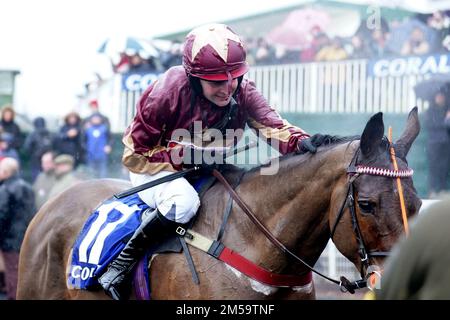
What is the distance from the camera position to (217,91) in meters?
4.29

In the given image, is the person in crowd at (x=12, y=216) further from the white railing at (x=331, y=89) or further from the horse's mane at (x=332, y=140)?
the horse's mane at (x=332, y=140)

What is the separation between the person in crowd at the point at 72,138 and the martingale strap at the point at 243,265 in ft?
21.2

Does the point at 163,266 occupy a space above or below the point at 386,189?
below

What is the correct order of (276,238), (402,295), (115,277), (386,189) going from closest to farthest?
(402,295)
(386,189)
(276,238)
(115,277)

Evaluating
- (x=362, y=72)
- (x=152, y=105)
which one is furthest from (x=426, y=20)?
(x=152, y=105)

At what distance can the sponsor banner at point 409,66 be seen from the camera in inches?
371

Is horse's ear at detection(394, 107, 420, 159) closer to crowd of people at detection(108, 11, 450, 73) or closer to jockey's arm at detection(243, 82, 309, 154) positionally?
jockey's arm at detection(243, 82, 309, 154)

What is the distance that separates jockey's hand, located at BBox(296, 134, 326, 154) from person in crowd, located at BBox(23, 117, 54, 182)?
6901mm

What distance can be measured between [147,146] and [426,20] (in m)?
6.46

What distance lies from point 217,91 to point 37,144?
6.95 meters

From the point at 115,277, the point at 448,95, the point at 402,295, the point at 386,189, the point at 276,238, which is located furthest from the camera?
the point at 448,95

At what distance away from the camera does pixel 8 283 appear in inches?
370

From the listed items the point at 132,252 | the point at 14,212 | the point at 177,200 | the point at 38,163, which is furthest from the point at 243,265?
the point at 38,163
